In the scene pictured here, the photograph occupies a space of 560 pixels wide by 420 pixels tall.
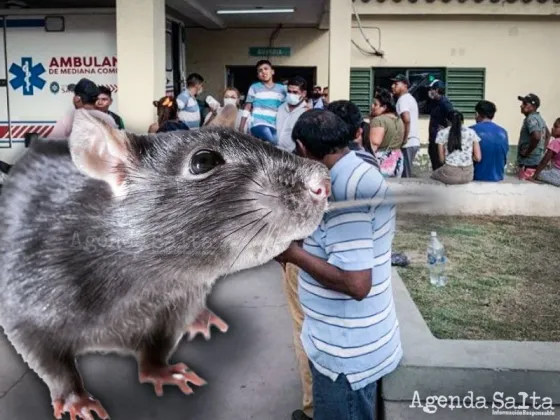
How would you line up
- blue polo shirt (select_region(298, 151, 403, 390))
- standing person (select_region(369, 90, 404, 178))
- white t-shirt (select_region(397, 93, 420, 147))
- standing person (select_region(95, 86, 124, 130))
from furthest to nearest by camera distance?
A: 1. white t-shirt (select_region(397, 93, 420, 147))
2. standing person (select_region(369, 90, 404, 178))
3. blue polo shirt (select_region(298, 151, 403, 390))
4. standing person (select_region(95, 86, 124, 130))

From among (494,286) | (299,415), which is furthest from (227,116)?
(494,286)

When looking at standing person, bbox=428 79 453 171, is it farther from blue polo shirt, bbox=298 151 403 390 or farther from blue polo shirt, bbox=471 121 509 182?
blue polo shirt, bbox=298 151 403 390

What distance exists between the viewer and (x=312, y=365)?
1.73 metres

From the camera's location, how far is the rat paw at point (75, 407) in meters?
0.66

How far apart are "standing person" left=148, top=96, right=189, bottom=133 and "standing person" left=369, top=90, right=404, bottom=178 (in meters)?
3.11

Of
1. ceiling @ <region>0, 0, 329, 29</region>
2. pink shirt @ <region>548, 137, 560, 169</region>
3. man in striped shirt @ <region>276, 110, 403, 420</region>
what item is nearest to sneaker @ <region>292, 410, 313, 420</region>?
man in striped shirt @ <region>276, 110, 403, 420</region>

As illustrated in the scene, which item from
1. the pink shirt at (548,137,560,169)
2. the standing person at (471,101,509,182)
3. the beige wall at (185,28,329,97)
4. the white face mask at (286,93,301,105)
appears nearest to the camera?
the white face mask at (286,93,301,105)

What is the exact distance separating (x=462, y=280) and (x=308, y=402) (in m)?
2.77

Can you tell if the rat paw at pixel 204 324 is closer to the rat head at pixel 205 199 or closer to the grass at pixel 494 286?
the rat head at pixel 205 199

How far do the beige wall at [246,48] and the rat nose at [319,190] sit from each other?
10.9m

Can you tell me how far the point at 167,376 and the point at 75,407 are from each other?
101 mm

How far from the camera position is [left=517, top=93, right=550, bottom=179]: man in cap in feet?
23.1

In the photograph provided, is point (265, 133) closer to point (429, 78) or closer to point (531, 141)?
point (531, 141)

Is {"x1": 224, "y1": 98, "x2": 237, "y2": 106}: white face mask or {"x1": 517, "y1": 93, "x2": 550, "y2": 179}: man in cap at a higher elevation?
{"x1": 224, "y1": 98, "x2": 237, "y2": 106}: white face mask
